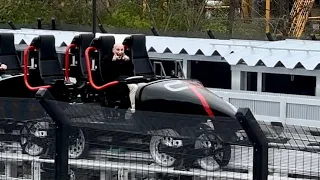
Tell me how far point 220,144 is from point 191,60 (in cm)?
1158

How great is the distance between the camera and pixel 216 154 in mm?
6094

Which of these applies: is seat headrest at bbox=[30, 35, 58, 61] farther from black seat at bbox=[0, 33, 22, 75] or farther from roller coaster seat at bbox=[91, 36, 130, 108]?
roller coaster seat at bbox=[91, 36, 130, 108]

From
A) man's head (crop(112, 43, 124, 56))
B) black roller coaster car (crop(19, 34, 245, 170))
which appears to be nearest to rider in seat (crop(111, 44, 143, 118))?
man's head (crop(112, 43, 124, 56))

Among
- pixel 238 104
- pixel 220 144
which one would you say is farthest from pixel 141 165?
pixel 238 104

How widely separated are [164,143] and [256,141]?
74cm

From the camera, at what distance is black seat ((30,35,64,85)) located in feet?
42.4

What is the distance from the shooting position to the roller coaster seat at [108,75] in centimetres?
1180

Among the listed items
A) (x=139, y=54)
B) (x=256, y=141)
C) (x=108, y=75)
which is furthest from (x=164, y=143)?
(x=139, y=54)

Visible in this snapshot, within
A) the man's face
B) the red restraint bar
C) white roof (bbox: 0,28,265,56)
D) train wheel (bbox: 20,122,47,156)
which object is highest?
white roof (bbox: 0,28,265,56)

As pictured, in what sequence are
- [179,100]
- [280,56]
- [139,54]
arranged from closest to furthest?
Answer: [179,100]
[139,54]
[280,56]

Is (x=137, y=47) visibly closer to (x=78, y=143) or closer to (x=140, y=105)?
(x=140, y=105)

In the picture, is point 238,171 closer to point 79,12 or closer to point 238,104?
point 238,104

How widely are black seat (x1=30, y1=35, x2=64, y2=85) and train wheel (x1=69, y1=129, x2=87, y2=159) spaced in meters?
6.11

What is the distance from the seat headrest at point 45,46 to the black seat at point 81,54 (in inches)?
15.5
